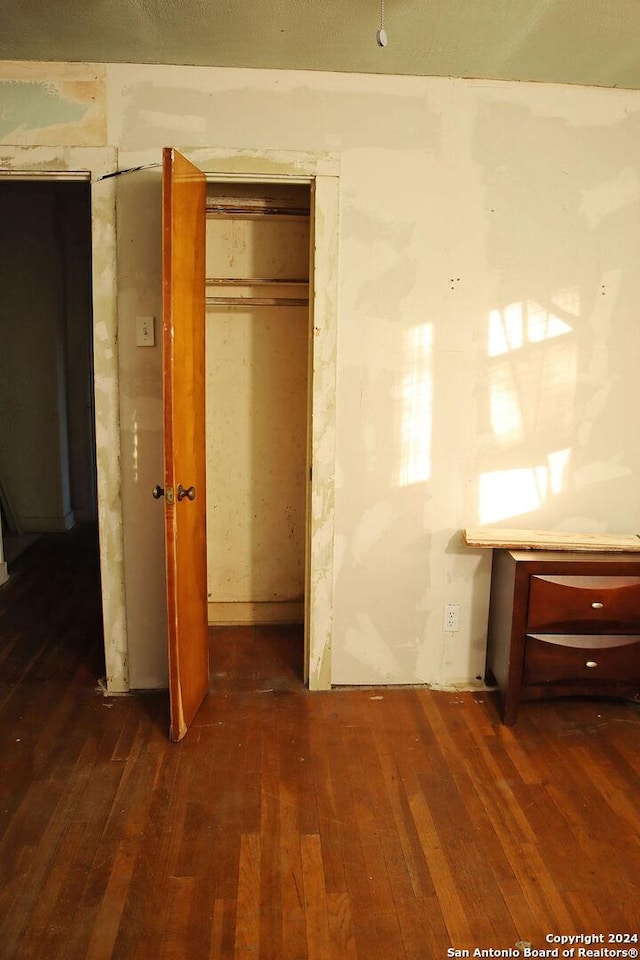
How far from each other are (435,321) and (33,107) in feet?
6.01

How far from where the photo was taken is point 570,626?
280 centimetres

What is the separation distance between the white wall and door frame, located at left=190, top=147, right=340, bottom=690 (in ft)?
0.16

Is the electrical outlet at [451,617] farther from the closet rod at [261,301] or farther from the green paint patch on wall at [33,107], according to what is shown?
the green paint patch on wall at [33,107]

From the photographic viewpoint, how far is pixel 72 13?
233cm

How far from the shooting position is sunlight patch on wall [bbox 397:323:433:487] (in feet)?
9.70

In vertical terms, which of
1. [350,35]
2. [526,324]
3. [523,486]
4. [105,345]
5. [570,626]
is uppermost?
[350,35]

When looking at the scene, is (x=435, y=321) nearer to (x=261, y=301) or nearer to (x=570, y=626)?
(x=261, y=301)

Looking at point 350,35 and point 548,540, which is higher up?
point 350,35

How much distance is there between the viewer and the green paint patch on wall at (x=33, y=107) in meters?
2.72

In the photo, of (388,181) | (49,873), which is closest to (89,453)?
(388,181)

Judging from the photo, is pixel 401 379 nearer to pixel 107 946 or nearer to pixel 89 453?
pixel 107 946

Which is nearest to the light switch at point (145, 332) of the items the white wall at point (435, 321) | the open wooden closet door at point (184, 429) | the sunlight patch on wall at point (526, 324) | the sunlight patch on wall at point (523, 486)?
the white wall at point (435, 321)

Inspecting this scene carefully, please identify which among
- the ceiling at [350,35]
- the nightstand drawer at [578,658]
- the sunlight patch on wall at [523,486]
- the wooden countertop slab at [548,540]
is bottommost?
the nightstand drawer at [578,658]

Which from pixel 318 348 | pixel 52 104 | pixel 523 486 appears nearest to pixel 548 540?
pixel 523 486
